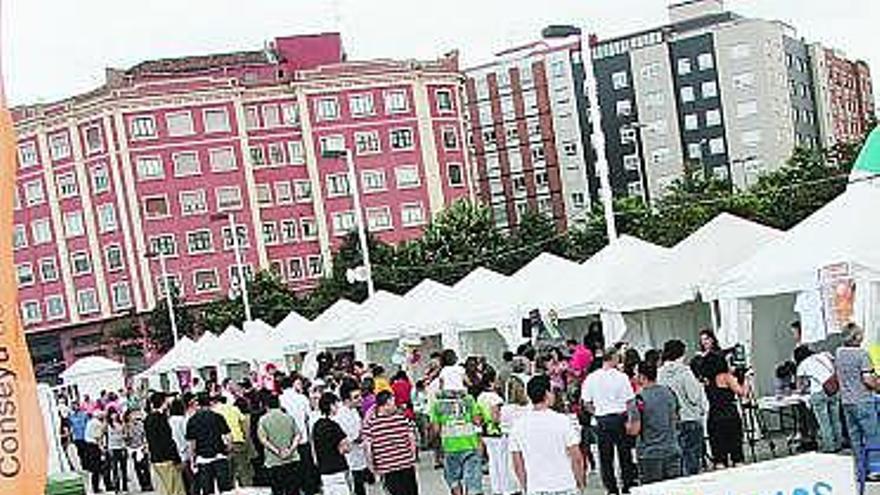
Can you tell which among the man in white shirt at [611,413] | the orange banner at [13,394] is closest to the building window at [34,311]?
the man in white shirt at [611,413]

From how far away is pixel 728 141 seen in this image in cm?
10112

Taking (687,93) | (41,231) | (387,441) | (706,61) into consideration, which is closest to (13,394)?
(387,441)

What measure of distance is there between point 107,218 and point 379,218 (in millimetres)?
15708

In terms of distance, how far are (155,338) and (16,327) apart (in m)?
70.2

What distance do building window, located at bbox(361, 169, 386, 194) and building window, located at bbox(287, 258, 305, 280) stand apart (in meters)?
5.86

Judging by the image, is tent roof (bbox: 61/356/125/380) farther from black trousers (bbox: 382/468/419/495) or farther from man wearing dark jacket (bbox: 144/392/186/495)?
black trousers (bbox: 382/468/419/495)

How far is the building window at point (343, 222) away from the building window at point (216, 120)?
8300 millimetres

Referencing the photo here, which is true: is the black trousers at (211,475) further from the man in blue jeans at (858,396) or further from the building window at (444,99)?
the building window at (444,99)

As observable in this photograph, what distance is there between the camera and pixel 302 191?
278 ft

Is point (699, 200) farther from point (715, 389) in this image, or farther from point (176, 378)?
point (715, 389)

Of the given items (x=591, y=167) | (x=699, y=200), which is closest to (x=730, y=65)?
(x=591, y=167)

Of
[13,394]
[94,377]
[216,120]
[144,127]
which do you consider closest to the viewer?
[13,394]

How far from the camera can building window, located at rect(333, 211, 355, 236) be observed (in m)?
84.6

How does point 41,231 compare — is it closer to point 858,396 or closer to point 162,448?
point 162,448
